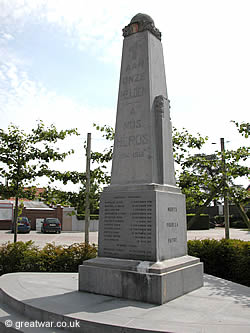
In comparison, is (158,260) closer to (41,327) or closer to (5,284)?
(41,327)

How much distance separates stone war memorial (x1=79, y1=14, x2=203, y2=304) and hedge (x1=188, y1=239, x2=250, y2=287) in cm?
232

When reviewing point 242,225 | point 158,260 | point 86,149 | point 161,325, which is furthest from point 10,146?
point 242,225

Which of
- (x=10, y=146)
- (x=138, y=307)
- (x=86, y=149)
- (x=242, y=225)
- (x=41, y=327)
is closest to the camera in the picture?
(x=41, y=327)

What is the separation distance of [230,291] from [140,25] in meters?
4.96

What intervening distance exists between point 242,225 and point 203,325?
40.0m

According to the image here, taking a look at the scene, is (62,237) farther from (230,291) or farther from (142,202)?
(142,202)

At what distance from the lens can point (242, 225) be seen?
40438 millimetres

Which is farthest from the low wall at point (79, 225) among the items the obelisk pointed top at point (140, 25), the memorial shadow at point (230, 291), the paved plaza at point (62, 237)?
the obelisk pointed top at point (140, 25)

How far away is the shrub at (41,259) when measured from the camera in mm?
7789

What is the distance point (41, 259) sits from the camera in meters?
7.89

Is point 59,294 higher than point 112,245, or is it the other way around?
point 112,245

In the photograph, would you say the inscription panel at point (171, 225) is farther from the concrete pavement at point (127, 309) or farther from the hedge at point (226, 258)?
the hedge at point (226, 258)

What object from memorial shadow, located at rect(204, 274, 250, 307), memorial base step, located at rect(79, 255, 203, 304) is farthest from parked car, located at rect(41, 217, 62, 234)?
memorial base step, located at rect(79, 255, 203, 304)

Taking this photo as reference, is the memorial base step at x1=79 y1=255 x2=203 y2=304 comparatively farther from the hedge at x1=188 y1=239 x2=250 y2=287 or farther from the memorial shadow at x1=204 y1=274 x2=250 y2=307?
the hedge at x1=188 y1=239 x2=250 y2=287
